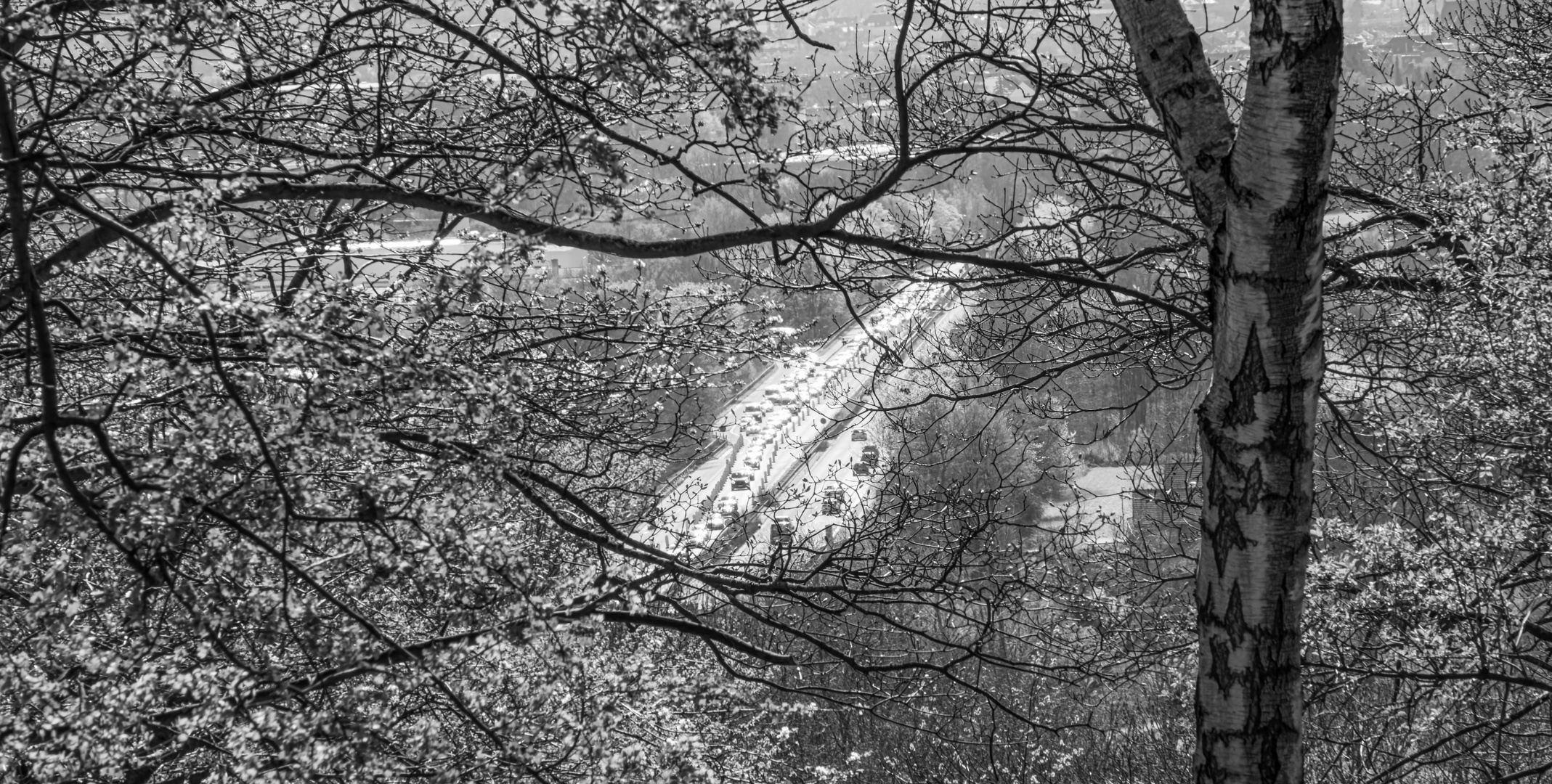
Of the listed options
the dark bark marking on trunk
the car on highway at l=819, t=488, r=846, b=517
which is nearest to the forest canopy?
the dark bark marking on trunk

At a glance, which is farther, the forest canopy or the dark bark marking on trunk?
the dark bark marking on trunk

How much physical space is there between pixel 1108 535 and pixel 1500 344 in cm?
4120

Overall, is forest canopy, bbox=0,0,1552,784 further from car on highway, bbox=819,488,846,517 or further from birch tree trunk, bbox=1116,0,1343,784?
car on highway, bbox=819,488,846,517

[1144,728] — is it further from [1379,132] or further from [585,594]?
[585,594]

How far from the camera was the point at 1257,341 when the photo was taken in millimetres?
2631

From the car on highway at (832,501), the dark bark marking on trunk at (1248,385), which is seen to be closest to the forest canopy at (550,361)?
the dark bark marking on trunk at (1248,385)

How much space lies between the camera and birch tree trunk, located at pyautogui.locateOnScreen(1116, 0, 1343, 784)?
253 centimetres

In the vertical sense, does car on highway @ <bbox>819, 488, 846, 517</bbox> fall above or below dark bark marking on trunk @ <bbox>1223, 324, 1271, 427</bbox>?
above

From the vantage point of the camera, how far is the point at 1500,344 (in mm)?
4906

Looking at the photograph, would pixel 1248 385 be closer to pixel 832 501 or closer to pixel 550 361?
pixel 550 361

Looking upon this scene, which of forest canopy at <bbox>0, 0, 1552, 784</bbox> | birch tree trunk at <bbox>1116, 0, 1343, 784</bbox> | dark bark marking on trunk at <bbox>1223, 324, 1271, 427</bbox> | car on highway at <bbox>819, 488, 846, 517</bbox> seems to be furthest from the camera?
car on highway at <bbox>819, 488, 846, 517</bbox>

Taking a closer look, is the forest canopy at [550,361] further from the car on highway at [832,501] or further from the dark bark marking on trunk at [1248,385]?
the car on highway at [832,501]

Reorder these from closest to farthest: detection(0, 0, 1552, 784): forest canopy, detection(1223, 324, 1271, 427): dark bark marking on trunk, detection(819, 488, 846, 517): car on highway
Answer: detection(0, 0, 1552, 784): forest canopy → detection(1223, 324, 1271, 427): dark bark marking on trunk → detection(819, 488, 846, 517): car on highway

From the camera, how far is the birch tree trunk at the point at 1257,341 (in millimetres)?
2531
